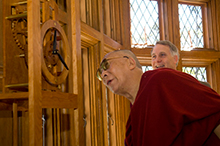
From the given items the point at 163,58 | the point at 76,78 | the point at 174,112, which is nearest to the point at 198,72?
the point at 163,58

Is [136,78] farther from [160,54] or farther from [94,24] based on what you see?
[94,24]

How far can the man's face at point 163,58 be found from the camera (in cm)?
351

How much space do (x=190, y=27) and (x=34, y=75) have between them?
4.58 meters

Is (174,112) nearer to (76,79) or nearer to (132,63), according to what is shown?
(132,63)

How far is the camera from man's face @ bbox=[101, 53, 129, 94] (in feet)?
6.91

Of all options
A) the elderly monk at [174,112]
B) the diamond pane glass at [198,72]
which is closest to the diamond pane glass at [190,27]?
the diamond pane glass at [198,72]

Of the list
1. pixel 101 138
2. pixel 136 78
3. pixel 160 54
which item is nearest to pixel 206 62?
pixel 160 54

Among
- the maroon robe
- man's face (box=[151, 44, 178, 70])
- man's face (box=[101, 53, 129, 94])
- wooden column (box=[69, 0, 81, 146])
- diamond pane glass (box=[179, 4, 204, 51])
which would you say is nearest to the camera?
the maroon robe

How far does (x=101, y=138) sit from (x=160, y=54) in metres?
1.30

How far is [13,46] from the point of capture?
2297mm

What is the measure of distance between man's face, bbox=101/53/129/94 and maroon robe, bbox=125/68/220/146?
414mm

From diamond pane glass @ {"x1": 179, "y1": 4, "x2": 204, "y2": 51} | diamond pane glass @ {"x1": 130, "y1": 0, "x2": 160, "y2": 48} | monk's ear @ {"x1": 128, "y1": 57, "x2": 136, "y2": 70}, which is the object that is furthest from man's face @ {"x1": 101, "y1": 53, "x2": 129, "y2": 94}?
diamond pane glass @ {"x1": 179, "y1": 4, "x2": 204, "y2": 51}

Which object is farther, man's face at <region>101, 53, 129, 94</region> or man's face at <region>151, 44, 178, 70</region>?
man's face at <region>151, 44, 178, 70</region>

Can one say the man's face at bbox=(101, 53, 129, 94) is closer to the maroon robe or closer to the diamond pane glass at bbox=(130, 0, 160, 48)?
the maroon robe
